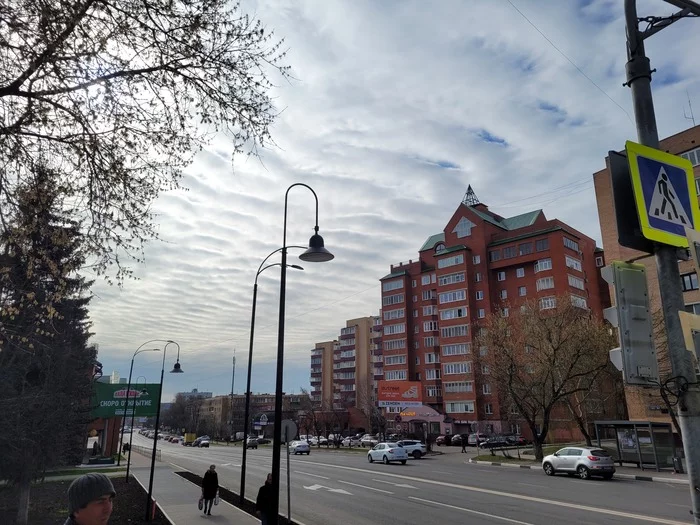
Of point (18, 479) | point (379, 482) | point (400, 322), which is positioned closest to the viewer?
point (18, 479)

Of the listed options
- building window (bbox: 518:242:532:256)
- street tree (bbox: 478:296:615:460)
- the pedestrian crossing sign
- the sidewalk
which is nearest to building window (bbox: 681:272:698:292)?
street tree (bbox: 478:296:615:460)

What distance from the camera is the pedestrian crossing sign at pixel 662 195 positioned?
12.9ft

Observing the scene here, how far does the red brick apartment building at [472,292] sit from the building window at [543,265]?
14 centimetres

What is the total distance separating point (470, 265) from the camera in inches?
3024

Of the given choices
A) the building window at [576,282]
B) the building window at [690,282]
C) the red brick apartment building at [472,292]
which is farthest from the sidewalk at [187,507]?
the building window at [576,282]

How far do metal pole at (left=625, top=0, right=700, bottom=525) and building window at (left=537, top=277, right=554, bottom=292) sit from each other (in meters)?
67.4

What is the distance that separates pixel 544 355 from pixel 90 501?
119 ft

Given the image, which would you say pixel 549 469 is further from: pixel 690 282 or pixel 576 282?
pixel 576 282

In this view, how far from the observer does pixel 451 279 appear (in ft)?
256

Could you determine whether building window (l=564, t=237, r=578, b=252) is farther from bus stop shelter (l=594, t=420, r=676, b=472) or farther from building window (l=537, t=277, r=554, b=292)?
bus stop shelter (l=594, t=420, r=676, b=472)

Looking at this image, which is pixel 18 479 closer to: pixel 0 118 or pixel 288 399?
pixel 0 118

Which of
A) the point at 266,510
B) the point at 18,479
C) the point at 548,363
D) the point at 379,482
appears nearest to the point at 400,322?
the point at 548,363

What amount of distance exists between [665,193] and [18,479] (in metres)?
26.6

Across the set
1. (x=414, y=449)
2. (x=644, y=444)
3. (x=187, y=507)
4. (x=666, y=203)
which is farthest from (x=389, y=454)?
(x=666, y=203)
